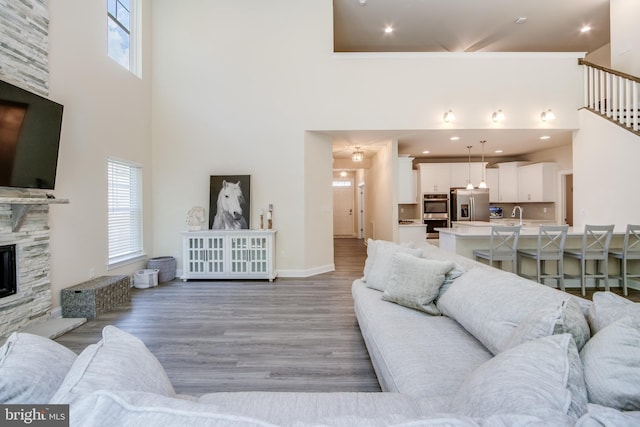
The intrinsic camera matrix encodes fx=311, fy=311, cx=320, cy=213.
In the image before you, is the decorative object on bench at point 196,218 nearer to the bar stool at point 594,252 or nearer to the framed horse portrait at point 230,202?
the framed horse portrait at point 230,202

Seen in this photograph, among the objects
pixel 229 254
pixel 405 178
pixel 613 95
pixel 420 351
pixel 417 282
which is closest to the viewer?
pixel 420 351

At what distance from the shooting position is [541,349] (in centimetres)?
95

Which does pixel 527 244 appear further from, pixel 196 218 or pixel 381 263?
pixel 196 218

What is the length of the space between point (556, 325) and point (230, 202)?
4.94m

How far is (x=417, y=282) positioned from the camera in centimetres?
235

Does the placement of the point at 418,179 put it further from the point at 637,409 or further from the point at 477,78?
the point at 637,409

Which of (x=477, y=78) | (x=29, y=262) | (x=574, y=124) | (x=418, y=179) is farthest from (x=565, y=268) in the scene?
(x=29, y=262)

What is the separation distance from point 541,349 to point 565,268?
4957mm

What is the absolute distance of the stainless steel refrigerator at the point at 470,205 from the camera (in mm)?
7684

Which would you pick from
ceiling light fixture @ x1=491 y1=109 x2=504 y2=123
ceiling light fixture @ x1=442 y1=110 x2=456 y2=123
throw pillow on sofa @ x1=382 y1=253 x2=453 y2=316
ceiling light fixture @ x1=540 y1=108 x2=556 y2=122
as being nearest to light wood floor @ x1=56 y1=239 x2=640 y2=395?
throw pillow on sofa @ x1=382 y1=253 x2=453 y2=316

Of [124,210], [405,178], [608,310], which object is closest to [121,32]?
[124,210]

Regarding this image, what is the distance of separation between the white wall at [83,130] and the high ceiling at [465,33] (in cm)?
360

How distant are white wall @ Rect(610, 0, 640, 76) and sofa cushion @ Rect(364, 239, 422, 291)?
220 inches

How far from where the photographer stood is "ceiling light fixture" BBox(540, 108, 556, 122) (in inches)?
212
